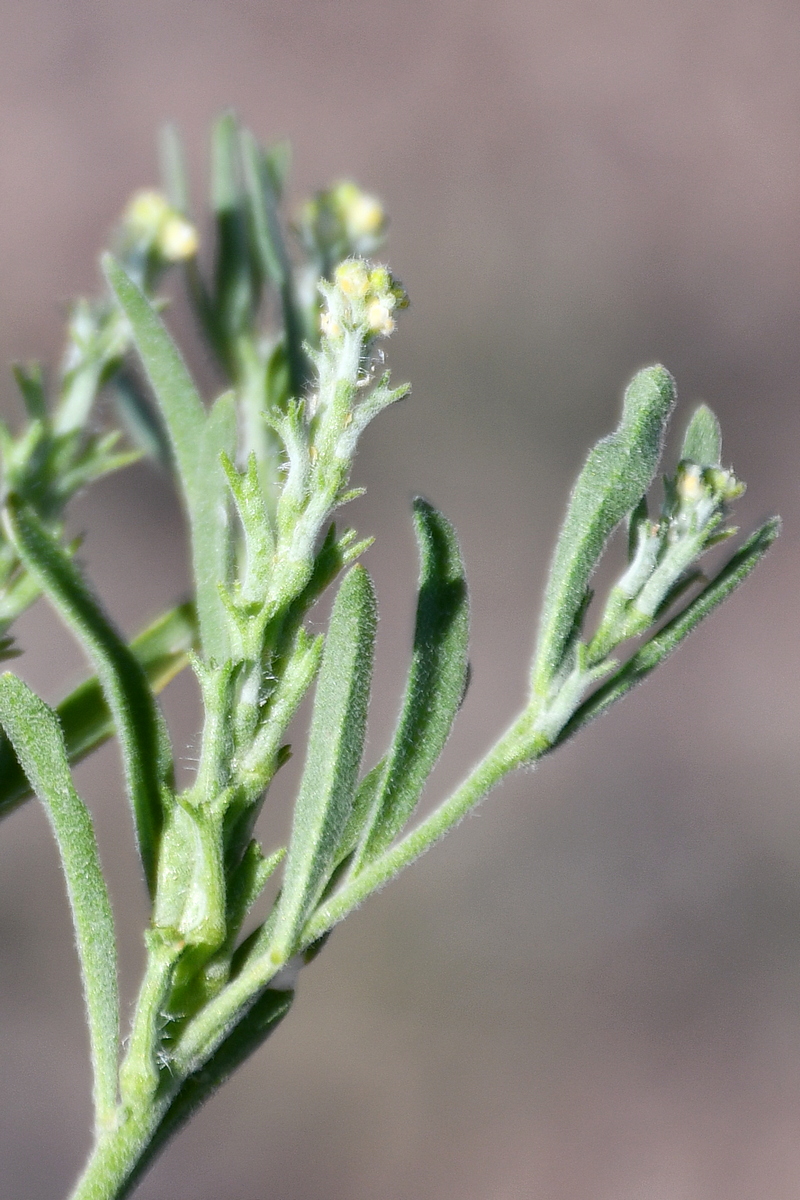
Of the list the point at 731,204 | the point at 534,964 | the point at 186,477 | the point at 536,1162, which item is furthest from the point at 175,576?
the point at 186,477

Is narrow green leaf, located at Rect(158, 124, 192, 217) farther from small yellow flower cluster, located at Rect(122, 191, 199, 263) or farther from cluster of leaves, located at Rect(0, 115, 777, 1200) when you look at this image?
cluster of leaves, located at Rect(0, 115, 777, 1200)

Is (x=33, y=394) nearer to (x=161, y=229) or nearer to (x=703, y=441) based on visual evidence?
(x=161, y=229)

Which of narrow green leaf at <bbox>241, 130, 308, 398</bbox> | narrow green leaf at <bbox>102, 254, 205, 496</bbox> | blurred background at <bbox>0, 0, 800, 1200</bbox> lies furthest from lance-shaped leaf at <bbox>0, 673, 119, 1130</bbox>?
blurred background at <bbox>0, 0, 800, 1200</bbox>

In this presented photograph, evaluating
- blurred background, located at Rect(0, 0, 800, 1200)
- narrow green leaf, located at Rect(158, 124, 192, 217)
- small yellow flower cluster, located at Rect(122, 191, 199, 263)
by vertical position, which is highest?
narrow green leaf, located at Rect(158, 124, 192, 217)

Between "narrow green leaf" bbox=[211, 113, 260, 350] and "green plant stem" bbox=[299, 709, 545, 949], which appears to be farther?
"narrow green leaf" bbox=[211, 113, 260, 350]

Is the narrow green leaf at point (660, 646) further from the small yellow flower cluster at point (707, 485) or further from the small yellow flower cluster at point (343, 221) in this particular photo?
the small yellow flower cluster at point (343, 221)

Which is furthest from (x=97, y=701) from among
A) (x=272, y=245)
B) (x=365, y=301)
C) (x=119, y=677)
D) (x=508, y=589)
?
(x=508, y=589)
